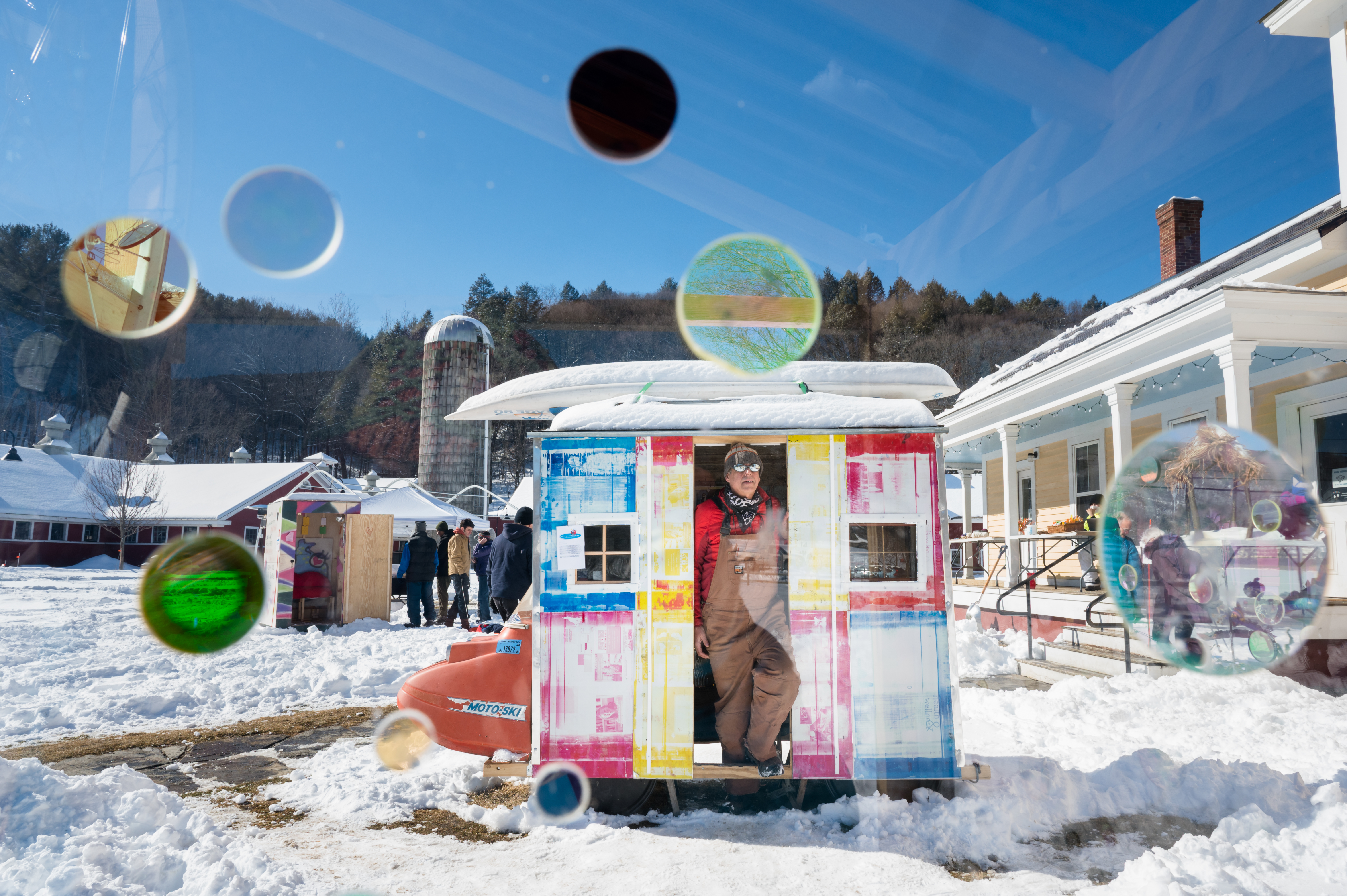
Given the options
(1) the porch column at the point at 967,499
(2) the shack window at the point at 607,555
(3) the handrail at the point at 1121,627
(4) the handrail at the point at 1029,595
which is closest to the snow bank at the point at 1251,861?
(2) the shack window at the point at 607,555

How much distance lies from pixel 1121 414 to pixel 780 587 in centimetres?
817

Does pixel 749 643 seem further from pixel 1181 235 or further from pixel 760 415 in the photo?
pixel 1181 235

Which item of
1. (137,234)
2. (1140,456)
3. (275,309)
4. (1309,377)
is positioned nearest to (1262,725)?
(1140,456)

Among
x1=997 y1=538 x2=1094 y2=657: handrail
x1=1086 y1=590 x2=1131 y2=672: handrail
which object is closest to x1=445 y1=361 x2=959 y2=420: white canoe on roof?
x1=1086 y1=590 x2=1131 y2=672: handrail

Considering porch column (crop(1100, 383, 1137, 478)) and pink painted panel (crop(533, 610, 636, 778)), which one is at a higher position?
porch column (crop(1100, 383, 1137, 478))

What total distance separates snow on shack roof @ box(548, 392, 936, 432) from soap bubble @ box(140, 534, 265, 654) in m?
8.23

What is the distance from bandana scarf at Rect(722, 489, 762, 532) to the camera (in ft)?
14.8

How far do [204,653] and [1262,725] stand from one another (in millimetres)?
11244

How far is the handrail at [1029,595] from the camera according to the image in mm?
8867

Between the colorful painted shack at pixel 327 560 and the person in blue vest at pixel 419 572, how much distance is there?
1.35 ft

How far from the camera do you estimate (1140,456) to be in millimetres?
9945

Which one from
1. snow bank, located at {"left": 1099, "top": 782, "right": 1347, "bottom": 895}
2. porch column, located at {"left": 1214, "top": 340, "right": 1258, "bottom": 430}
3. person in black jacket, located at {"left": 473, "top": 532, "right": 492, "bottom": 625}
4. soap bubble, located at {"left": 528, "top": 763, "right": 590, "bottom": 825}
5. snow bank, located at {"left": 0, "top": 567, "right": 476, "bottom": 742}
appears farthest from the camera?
person in black jacket, located at {"left": 473, "top": 532, "right": 492, "bottom": 625}

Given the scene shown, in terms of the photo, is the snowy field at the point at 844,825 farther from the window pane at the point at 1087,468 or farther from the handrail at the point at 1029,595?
the window pane at the point at 1087,468

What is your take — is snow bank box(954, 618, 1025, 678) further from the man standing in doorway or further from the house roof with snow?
the house roof with snow
